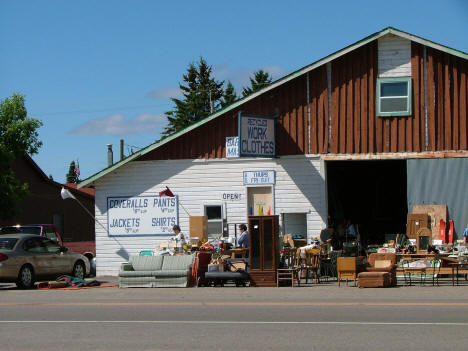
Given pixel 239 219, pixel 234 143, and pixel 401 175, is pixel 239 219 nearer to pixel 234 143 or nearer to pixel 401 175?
pixel 234 143

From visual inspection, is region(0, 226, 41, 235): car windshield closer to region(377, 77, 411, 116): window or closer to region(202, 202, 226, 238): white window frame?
region(202, 202, 226, 238): white window frame


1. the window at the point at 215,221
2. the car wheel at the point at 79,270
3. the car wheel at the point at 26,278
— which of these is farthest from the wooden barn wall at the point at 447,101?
the car wheel at the point at 26,278

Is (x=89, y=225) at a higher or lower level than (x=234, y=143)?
lower

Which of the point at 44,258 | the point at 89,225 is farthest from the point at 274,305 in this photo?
the point at 89,225

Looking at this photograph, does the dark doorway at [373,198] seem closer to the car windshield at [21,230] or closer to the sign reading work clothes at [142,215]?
the sign reading work clothes at [142,215]

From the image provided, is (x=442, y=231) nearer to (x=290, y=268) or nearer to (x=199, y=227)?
(x=290, y=268)

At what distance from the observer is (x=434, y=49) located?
24.7 meters

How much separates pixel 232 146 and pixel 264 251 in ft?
21.1

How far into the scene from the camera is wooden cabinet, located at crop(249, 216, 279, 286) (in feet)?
67.8

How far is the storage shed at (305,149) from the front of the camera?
24578 mm

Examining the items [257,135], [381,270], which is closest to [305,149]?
[257,135]

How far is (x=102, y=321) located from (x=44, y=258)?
429 inches

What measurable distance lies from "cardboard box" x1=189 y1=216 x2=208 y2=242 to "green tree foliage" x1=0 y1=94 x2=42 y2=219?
14.8 m

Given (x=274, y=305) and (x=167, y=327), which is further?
(x=274, y=305)
